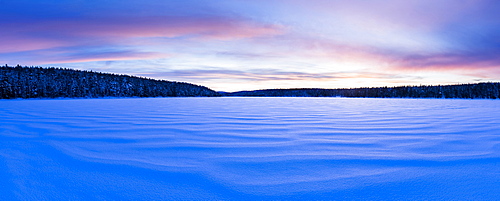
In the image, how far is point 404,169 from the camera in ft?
8.77

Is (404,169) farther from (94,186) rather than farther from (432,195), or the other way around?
(94,186)

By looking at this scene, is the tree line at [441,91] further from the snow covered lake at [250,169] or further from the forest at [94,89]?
the snow covered lake at [250,169]

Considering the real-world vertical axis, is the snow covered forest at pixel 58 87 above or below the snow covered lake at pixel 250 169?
above

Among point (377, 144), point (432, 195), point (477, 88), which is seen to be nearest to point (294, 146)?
point (377, 144)

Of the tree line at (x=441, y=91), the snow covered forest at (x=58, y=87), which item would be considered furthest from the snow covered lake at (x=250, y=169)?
the tree line at (x=441, y=91)

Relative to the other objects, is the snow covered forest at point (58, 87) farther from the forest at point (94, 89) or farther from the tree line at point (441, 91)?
the tree line at point (441, 91)

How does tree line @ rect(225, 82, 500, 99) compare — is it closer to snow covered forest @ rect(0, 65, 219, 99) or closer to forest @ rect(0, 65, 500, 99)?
forest @ rect(0, 65, 500, 99)

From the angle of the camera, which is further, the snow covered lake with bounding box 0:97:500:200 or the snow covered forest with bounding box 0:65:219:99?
the snow covered forest with bounding box 0:65:219:99

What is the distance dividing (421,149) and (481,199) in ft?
5.93

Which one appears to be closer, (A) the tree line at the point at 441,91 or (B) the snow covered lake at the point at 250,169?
(B) the snow covered lake at the point at 250,169

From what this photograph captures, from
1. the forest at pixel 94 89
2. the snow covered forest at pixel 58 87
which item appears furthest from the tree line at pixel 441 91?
the snow covered forest at pixel 58 87

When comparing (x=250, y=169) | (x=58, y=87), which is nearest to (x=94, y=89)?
(x=58, y=87)

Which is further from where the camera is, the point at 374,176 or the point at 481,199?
the point at 374,176

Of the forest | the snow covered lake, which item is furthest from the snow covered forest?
the snow covered lake
